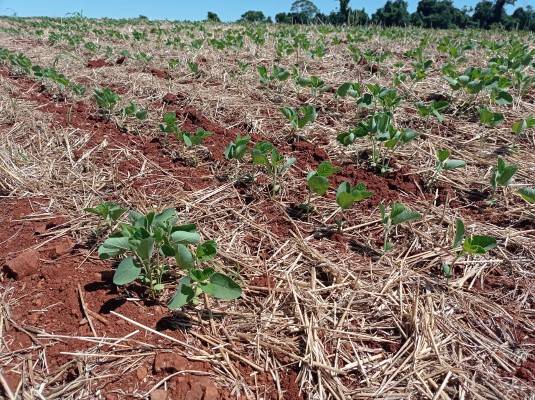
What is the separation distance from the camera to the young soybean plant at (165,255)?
62.0 inches

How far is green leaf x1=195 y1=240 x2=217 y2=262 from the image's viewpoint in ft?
5.58

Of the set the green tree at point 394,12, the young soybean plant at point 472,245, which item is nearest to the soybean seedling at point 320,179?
the young soybean plant at point 472,245

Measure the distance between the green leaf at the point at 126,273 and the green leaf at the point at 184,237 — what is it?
18 centimetres

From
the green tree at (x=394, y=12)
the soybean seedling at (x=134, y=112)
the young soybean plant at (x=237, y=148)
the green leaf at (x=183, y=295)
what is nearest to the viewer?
the green leaf at (x=183, y=295)

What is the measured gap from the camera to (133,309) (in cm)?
166

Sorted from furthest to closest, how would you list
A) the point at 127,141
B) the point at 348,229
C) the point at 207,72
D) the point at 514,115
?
the point at 207,72
the point at 514,115
the point at 127,141
the point at 348,229

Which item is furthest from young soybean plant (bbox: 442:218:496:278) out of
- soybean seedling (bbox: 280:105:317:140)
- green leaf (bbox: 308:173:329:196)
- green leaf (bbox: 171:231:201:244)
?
soybean seedling (bbox: 280:105:317:140)

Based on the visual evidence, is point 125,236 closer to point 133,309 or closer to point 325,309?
point 133,309

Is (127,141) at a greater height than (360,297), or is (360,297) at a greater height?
(127,141)

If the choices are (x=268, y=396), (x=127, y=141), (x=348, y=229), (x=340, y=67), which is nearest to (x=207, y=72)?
(x=340, y=67)

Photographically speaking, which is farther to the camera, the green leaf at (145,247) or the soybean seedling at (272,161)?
the soybean seedling at (272,161)

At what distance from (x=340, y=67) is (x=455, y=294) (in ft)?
14.3

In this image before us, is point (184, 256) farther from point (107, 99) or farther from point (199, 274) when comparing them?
point (107, 99)

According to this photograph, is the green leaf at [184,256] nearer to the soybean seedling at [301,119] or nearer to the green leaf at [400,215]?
the green leaf at [400,215]
